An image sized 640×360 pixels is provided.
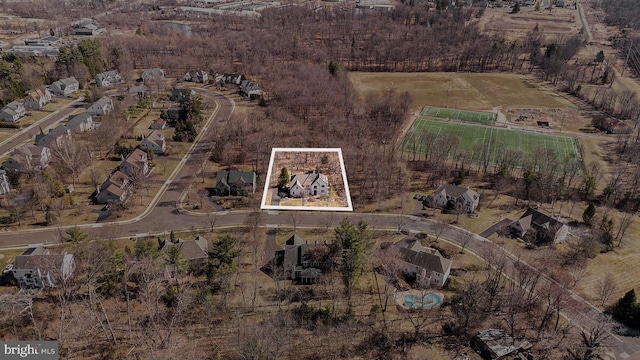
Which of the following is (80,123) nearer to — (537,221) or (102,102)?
(102,102)

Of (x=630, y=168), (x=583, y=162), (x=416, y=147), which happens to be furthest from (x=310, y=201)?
(x=630, y=168)

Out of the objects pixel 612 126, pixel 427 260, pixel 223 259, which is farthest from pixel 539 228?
pixel 612 126

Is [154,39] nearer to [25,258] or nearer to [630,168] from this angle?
[25,258]

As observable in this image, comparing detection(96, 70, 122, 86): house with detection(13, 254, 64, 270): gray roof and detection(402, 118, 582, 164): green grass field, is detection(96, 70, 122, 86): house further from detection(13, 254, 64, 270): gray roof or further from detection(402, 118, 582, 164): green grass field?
detection(402, 118, 582, 164): green grass field

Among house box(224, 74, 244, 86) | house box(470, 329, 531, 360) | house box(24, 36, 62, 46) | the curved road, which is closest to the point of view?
house box(470, 329, 531, 360)

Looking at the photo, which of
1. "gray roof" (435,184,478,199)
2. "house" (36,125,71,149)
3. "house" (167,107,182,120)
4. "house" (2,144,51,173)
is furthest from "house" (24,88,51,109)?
"gray roof" (435,184,478,199)
